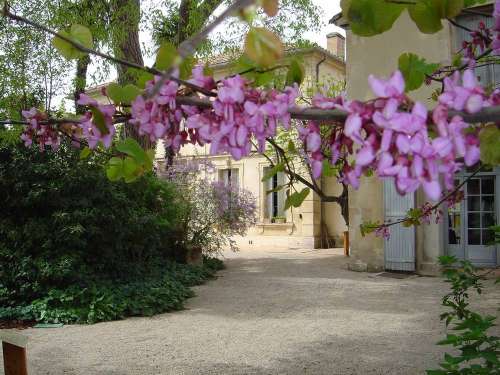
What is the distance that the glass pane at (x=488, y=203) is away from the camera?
10.0 metres

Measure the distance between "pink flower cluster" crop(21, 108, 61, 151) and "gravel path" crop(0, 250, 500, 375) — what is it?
355 centimetres

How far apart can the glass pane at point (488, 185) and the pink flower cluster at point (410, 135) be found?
1034cm

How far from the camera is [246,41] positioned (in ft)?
1.83

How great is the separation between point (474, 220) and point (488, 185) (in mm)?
727

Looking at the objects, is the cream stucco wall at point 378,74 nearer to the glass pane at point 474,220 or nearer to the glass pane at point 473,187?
the glass pane at point 474,220

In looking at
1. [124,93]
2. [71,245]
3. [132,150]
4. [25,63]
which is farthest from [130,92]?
[25,63]

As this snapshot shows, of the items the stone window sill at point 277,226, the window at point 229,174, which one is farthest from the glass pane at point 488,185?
the window at point 229,174

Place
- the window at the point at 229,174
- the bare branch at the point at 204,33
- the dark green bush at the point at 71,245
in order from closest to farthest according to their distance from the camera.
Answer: the bare branch at the point at 204,33 → the dark green bush at the point at 71,245 → the window at the point at 229,174

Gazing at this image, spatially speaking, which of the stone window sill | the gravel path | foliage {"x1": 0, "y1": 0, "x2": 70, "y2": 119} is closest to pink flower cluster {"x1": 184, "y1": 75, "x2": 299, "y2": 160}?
the gravel path

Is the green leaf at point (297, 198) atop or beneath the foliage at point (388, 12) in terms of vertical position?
beneath

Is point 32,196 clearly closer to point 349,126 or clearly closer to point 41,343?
point 41,343

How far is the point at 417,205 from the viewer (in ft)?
33.3

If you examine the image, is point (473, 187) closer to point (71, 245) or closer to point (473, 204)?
point (473, 204)

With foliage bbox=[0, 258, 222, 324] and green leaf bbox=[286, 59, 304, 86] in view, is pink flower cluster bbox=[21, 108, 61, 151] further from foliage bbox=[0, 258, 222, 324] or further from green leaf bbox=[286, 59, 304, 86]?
foliage bbox=[0, 258, 222, 324]
